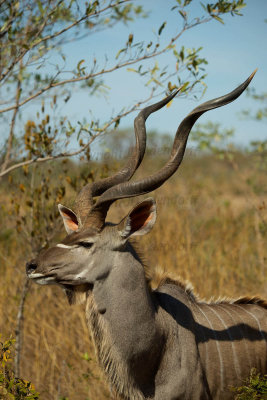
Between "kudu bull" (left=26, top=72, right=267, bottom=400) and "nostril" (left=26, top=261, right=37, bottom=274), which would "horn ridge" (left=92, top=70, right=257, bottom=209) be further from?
"nostril" (left=26, top=261, right=37, bottom=274)

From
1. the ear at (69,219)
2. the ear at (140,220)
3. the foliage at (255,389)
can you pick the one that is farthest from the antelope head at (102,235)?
the foliage at (255,389)

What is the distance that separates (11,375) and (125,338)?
0.61 m

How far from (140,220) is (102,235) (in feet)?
0.76

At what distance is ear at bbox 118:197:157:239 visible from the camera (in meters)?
2.67

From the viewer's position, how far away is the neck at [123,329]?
262 cm

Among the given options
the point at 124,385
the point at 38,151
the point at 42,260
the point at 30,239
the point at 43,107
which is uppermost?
the point at 43,107

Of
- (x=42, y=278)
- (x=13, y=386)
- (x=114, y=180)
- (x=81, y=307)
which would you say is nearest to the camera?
(x=13, y=386)

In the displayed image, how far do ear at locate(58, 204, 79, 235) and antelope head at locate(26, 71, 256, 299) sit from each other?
0.10 meters

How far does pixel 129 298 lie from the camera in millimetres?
2643

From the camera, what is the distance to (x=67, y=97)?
12.5 feet

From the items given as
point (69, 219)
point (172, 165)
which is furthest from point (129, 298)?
point (172, 165)

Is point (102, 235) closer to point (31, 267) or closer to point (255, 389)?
point (31, 267)

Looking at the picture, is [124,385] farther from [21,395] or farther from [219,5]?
[219,5]

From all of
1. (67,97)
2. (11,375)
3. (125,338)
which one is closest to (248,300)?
(125,338)
